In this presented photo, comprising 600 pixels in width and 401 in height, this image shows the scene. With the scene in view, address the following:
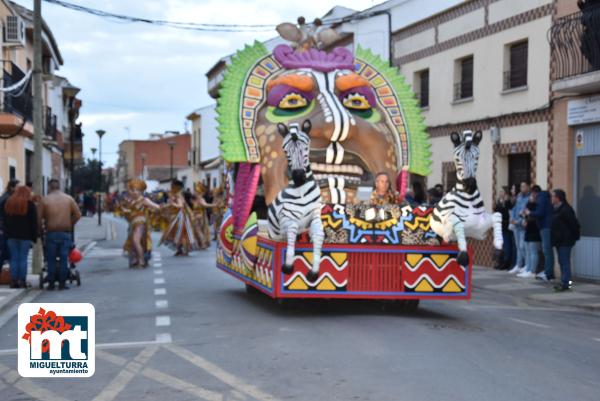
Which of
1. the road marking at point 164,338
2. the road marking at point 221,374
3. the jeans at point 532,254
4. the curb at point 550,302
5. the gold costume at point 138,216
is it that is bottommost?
the curb at point 550,302

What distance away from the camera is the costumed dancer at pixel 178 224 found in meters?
21.3

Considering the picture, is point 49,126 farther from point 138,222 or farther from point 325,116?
point 325,116

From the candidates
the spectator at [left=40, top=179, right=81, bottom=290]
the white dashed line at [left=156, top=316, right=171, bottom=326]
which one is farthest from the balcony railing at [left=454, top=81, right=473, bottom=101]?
the white dashed line at [left=156, top=316, right=171, bottom=326]

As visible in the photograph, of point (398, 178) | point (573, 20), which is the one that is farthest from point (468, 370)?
point (573, 20)

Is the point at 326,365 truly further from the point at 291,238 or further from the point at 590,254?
the point at 590,254

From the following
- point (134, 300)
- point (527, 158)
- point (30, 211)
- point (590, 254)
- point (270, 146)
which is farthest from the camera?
point (527, 158)

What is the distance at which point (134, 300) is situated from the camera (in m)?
12.6

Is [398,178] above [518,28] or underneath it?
underneath

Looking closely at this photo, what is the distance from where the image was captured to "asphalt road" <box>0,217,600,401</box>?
22.1 ft

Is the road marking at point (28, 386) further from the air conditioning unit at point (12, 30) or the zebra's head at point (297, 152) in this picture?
the air conditioning unit at point (12, 30)

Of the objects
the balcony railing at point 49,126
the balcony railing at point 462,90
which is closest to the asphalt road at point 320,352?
the balcony railing at point 462,90

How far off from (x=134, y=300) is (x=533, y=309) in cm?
628

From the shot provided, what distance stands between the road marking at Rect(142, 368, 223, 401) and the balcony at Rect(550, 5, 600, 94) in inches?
462

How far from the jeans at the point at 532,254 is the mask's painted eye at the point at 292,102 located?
24.8 feet
